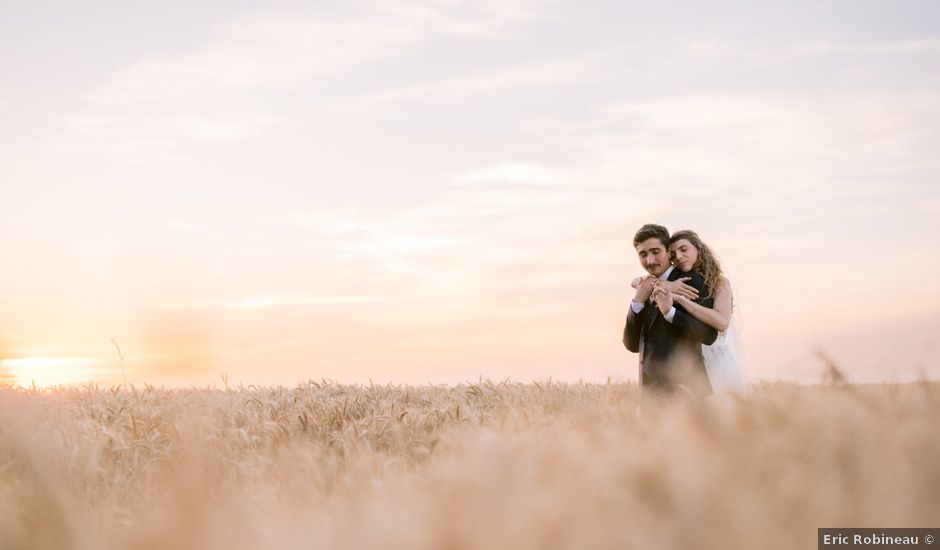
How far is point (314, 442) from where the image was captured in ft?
24.5

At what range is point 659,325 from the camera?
733 centimetres

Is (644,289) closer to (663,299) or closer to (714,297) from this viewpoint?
(663,299)

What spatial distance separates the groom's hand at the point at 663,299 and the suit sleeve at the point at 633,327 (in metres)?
0.55

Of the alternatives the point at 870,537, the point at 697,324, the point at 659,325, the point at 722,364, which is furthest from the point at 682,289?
the point at 870,537

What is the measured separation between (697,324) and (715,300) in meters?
0.32

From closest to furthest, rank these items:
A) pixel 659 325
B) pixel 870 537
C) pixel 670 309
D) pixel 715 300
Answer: pixel 870 537, pixel 670 309, pixel 715 300, pixel 659 325

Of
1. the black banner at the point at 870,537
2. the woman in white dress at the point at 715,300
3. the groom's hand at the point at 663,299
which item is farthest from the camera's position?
the woman in white dress at the point at 715,300

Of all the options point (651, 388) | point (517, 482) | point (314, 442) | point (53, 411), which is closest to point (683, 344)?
point (651, 388)

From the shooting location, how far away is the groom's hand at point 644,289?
709 cm

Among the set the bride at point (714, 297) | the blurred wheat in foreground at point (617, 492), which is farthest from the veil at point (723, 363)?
the blurred wheat in foreground at point (617, 492)

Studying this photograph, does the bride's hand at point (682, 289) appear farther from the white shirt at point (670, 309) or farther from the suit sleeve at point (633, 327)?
the suit sleeve at point (633, 327)

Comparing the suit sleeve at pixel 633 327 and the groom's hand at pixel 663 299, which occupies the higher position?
the groom's hand at pixel 663 299

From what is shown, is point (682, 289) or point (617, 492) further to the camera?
point (682, 289)

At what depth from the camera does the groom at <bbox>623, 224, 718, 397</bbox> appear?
23.1 ft
